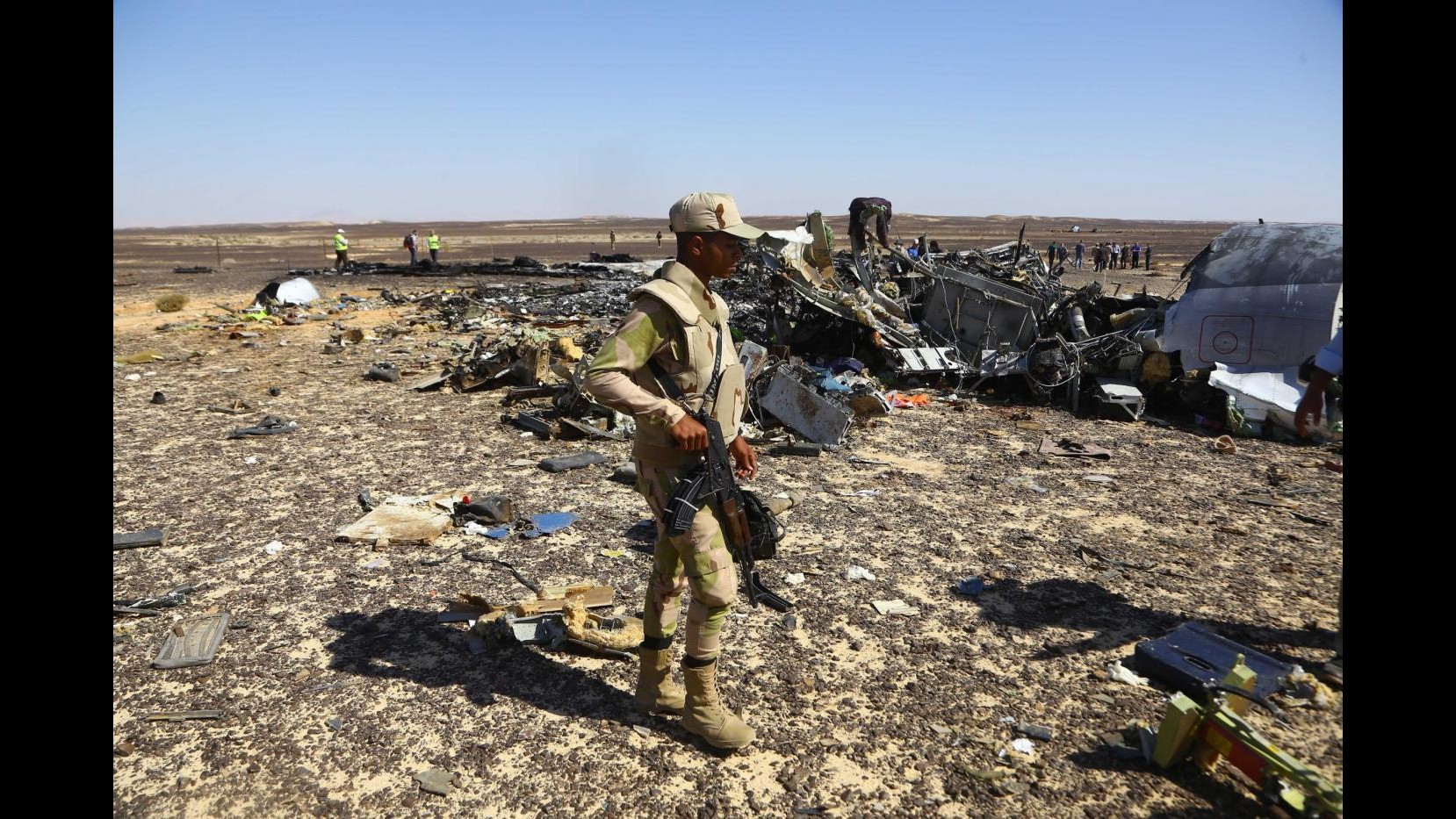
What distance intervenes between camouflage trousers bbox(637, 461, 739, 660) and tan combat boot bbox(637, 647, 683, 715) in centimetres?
13

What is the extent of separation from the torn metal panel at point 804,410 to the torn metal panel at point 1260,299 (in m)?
4.22

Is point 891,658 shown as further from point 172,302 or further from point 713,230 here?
point 172,302

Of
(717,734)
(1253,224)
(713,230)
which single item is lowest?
(717,734)

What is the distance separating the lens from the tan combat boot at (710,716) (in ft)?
10.4

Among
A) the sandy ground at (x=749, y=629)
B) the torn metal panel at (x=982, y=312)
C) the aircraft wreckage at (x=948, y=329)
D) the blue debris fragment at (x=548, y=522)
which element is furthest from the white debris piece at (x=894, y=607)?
the torn metal panel at (x=982, y=312)

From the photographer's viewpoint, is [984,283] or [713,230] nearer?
[713,230]

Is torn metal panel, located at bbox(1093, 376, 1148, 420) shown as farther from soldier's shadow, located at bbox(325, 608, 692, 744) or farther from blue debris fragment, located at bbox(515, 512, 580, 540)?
soldier's shadow, located at bbox(325, 608, 692, 744)

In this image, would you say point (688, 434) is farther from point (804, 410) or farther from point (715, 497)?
point (804, 410)

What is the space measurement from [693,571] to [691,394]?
67 cm

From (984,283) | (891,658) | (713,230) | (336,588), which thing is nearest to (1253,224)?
(984,283)

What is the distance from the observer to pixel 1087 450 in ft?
25.3

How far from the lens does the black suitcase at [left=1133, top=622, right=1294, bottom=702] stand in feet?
11.4

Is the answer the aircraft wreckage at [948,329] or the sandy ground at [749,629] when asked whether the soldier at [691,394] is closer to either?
the sandy ground at [749,629]
